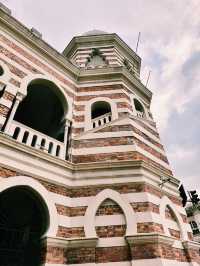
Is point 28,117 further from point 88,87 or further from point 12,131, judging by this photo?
point 12,131

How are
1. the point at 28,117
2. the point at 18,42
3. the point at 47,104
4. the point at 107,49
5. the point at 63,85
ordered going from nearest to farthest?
1. the point at 18,42
2. the point at 63,85
3. the point at 47,104
4. the point at 28,117
5. the point at 107,49

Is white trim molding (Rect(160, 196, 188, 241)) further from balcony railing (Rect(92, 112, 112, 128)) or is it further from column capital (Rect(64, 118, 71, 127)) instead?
column capital (Rect(64, 118, 71, 127))

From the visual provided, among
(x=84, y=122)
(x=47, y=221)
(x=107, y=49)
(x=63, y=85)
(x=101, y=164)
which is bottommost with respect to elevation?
(x=47, y=221)

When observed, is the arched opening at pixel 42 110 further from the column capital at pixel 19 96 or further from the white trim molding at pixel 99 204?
the white trim molding at pixel 99 204

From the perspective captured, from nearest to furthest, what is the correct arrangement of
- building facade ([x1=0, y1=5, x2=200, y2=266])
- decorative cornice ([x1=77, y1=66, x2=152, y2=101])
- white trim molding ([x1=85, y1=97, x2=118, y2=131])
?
1. building facade ([x1=0, y1=5, x2=200, y2=266])
2. white trim molding ([x1=85, y1=97, x2=118, y2=131])
3. decorative cornice ([x1=77, y1=66, x2=152, y2=101])

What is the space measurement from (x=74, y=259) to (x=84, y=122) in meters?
4.76

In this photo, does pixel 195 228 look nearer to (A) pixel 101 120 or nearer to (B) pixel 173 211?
(B) pixel 173 211

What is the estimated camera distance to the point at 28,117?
11672mm

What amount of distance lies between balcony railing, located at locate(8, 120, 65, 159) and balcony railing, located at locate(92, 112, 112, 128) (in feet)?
6.04

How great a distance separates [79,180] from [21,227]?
2261 mm

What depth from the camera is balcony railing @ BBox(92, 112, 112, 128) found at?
878 cm

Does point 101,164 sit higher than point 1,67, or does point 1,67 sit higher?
point 1,67

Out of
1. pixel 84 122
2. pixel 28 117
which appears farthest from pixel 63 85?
pixel 28 117

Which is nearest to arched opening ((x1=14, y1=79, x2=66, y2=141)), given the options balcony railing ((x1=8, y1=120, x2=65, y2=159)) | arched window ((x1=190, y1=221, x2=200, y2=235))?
balcony railing ((x1=8, y1=120, x2=65, y2=159))
